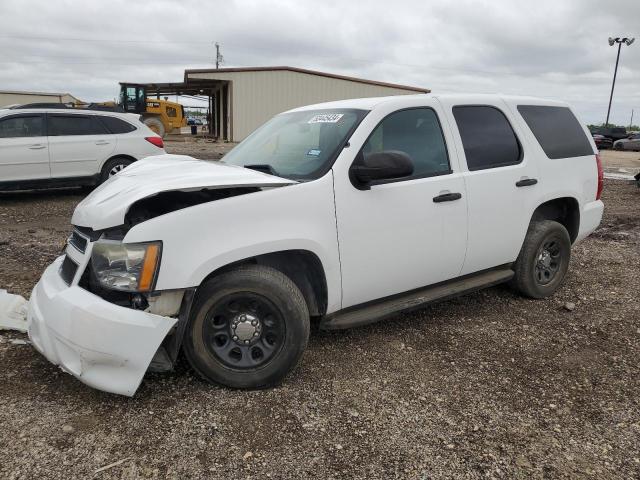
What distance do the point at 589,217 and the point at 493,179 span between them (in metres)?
1.58

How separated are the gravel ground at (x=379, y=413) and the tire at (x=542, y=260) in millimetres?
465

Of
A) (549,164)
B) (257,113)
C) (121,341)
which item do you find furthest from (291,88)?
(121,341)

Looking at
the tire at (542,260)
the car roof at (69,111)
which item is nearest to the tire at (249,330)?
the tire at (542,260)

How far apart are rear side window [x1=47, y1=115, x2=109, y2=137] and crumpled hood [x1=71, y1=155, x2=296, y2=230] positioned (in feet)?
22.5

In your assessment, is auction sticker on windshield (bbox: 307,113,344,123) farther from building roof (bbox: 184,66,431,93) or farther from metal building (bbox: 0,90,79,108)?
metal building (bbox: 0,90,79,108)

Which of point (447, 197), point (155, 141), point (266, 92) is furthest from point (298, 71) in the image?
point (447, 197)

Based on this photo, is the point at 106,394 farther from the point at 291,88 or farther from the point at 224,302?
the point at 291,88

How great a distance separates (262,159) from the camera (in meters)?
3.85

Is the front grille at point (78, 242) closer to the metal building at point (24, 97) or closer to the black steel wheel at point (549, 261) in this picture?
the black steel wheel at point (549, 261)

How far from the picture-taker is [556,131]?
4.73m

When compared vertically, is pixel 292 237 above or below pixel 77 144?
below

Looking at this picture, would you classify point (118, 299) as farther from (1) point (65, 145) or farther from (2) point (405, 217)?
(1) point (65, 145)

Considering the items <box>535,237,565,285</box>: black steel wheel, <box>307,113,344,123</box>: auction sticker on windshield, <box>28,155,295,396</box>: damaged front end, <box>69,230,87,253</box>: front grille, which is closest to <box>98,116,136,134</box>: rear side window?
<box>307,113,344,123</box>: auction sticker on windshield

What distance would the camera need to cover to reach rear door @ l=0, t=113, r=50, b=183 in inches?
352
